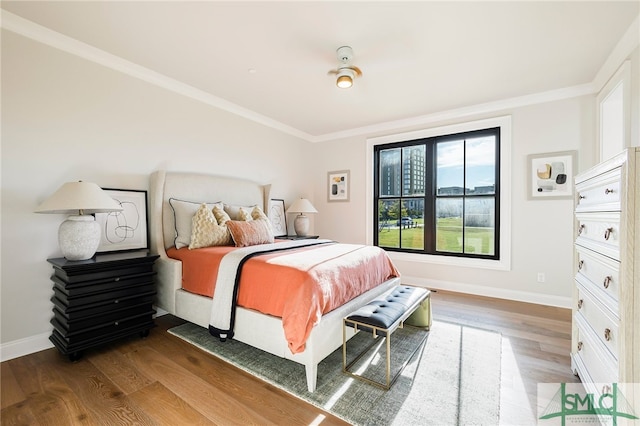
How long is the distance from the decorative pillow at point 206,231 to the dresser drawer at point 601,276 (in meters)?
2.94

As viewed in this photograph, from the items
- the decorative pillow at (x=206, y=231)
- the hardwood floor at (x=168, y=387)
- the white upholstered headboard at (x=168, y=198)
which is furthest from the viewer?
the decorative pillow at (x=206, y=231)

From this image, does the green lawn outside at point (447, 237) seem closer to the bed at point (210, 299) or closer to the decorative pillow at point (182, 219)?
the bed at point (210, 299)

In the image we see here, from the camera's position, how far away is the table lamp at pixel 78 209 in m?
2.07

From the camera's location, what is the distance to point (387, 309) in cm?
207

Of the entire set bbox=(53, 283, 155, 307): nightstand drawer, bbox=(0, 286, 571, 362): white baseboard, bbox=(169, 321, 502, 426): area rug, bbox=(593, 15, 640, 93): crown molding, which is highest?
bbox=(593, 15, 640, 93): crown molding

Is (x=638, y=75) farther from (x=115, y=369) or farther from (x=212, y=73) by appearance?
(x=115, y=369)

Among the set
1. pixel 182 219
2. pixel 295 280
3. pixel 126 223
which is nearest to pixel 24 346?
pixel 126 223

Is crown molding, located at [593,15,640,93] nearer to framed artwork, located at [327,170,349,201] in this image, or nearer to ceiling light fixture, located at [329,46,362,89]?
ceiling light fixture, located at [329,46,362,89]

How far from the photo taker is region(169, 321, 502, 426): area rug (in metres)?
1.61

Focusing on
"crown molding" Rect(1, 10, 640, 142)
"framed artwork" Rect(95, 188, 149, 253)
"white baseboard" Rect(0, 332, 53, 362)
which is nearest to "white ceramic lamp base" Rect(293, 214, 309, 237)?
Answer: "crown molding" Rect(1, 10, 640, 142)

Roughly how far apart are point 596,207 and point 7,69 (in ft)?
13.7

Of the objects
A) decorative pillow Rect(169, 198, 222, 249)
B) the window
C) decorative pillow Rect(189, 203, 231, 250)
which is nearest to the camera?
decorative pillow Rect(189, 203, 231, 250)

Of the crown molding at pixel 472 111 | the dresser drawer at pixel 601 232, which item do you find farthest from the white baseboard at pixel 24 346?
the crown molding at pixel 472 111

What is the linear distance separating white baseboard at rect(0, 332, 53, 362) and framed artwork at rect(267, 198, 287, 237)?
9.05 feet
